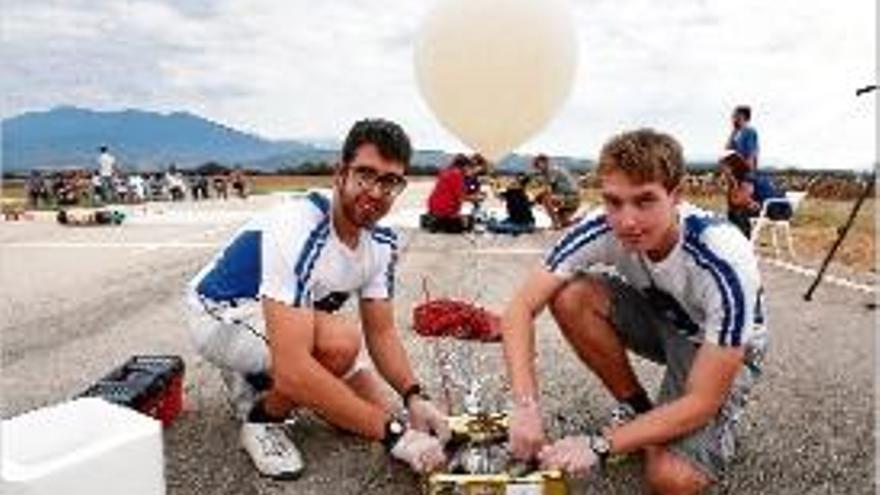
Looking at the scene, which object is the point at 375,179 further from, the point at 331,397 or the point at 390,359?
the point at 390,359

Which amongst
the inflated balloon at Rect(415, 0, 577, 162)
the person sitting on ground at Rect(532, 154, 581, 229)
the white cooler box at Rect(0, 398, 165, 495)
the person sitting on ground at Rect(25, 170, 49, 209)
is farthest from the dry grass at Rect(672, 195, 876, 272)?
the person sitting on ground at Rect(25, 170, 49, 209)

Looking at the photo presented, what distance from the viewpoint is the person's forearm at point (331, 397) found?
13.6 feet

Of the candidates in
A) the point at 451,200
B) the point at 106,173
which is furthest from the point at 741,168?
the point at 106,173

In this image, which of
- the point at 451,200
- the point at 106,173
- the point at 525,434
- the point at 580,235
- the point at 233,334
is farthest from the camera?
the point at 106,173

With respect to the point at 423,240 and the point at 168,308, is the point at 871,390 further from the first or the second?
the point at 423,240

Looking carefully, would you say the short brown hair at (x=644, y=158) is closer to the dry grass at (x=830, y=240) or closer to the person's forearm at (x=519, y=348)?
the person's forearm at (x=519, y=348)

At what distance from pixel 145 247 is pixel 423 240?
141 inches

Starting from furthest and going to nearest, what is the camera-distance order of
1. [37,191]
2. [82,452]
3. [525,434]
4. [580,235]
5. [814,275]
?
[37,191] → [814,275] → [580,235] → [525,434] → [82,452]

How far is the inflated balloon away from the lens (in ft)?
20.2

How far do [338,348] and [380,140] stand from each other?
2.57 ft

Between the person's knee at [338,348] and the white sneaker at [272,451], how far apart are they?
0.97ft

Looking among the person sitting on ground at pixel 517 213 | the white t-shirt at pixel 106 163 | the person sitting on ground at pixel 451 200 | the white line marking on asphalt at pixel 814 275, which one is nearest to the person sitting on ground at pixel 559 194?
the person sitting on ground at pixel 517 213

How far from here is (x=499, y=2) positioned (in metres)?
6.24

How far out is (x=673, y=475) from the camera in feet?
12.8
